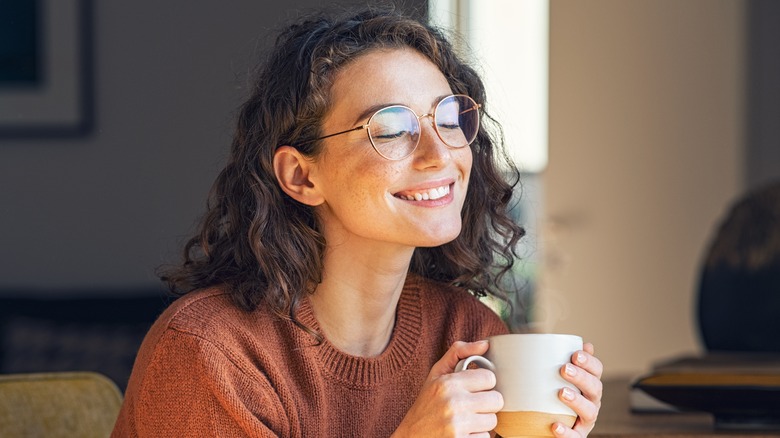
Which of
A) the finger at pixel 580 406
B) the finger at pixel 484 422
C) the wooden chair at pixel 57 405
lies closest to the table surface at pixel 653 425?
the finger at pixel 580 406

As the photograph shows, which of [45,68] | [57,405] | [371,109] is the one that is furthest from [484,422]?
[45,68]

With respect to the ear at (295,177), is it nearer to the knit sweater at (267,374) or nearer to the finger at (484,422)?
the knit sweater at (267,374)

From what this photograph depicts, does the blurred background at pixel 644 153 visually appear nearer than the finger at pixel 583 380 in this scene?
No

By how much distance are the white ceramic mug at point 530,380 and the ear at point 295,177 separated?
0.37 m

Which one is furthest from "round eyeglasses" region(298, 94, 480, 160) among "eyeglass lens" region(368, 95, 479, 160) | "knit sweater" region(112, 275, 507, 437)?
"knit sweater" region(112, 275, 507, 437)

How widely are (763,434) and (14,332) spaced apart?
177 cm

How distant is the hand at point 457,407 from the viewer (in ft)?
3.58

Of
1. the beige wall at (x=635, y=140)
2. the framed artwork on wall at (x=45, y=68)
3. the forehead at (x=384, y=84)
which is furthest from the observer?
the beige wall at (x=635, y=140)

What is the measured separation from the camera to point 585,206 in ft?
13.6

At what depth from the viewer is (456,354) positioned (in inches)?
46.4

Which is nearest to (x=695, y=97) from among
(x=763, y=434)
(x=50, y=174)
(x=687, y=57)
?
(x=687, y=57)

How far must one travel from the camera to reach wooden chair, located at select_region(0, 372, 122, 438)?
1.34 m

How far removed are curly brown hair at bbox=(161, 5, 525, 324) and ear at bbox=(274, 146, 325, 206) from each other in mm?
12

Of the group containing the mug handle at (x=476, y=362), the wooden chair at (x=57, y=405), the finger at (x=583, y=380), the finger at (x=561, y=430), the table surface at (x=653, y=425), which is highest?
the mug handle at (x=476, y=362)
